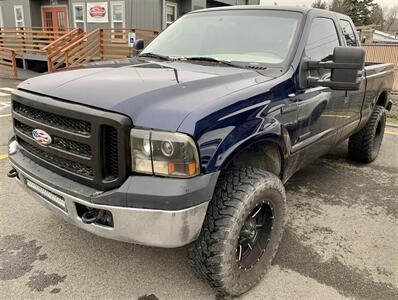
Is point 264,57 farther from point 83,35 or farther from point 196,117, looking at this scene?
point 83,35

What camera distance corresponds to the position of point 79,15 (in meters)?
16.7

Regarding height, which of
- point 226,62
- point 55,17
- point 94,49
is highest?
point 226,62

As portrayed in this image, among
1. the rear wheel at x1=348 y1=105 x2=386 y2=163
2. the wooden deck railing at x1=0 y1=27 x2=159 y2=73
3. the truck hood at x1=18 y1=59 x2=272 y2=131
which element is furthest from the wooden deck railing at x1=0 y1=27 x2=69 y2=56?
the truck hood at x1=18 y1=59 x2=272 y2=131

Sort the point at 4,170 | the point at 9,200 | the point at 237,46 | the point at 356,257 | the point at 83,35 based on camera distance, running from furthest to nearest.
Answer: the point at 83,35 < the point at 4,170 < the point at 9,200 < the point at 237,46 < the point at 356,257

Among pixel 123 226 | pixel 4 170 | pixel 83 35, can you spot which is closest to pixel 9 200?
pixel 4 170

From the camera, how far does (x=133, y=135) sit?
1.97 metres

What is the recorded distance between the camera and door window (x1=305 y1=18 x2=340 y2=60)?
3.29 m

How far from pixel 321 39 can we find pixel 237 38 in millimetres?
840

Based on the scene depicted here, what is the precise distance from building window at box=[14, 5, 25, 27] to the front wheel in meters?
19.7

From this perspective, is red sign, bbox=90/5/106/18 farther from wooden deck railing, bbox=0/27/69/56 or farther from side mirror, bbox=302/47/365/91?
side mirror, bbox=302/47/365/91

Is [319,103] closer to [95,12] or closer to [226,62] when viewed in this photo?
[226,62]

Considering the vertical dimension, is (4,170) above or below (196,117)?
below

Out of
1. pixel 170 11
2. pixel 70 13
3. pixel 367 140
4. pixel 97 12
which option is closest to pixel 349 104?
pixel 367 140

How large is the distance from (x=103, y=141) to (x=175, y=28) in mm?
2228
